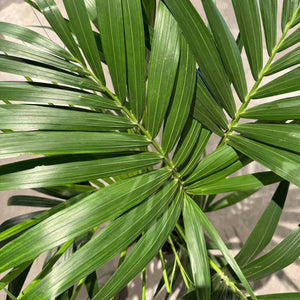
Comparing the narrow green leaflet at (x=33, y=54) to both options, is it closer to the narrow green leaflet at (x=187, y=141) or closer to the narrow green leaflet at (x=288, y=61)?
the narrow green leaflet at (x=187, y=141)

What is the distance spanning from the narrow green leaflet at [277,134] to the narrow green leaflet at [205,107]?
6 centimetres

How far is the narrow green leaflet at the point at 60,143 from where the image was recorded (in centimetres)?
36

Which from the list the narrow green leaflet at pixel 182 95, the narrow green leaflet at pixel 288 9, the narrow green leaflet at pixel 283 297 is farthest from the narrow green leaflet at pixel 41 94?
the narrow green leaflet at pixel 283 297

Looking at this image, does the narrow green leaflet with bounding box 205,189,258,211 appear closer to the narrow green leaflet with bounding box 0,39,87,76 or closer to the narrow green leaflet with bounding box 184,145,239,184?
the narrow green leaflet with bounding box 184,145,239,184

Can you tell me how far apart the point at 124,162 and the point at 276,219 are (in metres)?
0.30

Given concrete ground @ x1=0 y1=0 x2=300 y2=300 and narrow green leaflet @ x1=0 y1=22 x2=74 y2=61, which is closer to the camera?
narrow green leaflet @ x1=0 y1=22 x2=74 y2=61

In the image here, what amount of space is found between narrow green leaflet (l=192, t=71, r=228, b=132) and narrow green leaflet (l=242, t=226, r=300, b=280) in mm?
242

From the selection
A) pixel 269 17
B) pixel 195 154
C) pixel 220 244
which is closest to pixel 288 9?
pixel 269 17

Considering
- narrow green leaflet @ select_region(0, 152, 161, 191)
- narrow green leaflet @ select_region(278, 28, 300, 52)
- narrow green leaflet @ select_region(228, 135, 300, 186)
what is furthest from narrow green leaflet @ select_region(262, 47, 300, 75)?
narrow green leaflet @ select_region(0, 152, 161, 191)

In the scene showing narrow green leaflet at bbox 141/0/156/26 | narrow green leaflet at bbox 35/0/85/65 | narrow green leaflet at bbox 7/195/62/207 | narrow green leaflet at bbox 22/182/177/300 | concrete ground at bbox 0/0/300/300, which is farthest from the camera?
concrete ground at bbox 0/0/300/300

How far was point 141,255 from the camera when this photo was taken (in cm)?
40

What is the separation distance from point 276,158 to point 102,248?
0.85 ft

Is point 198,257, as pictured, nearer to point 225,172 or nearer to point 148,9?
point 225,172

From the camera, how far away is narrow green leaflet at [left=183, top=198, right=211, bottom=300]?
1.43 ft
